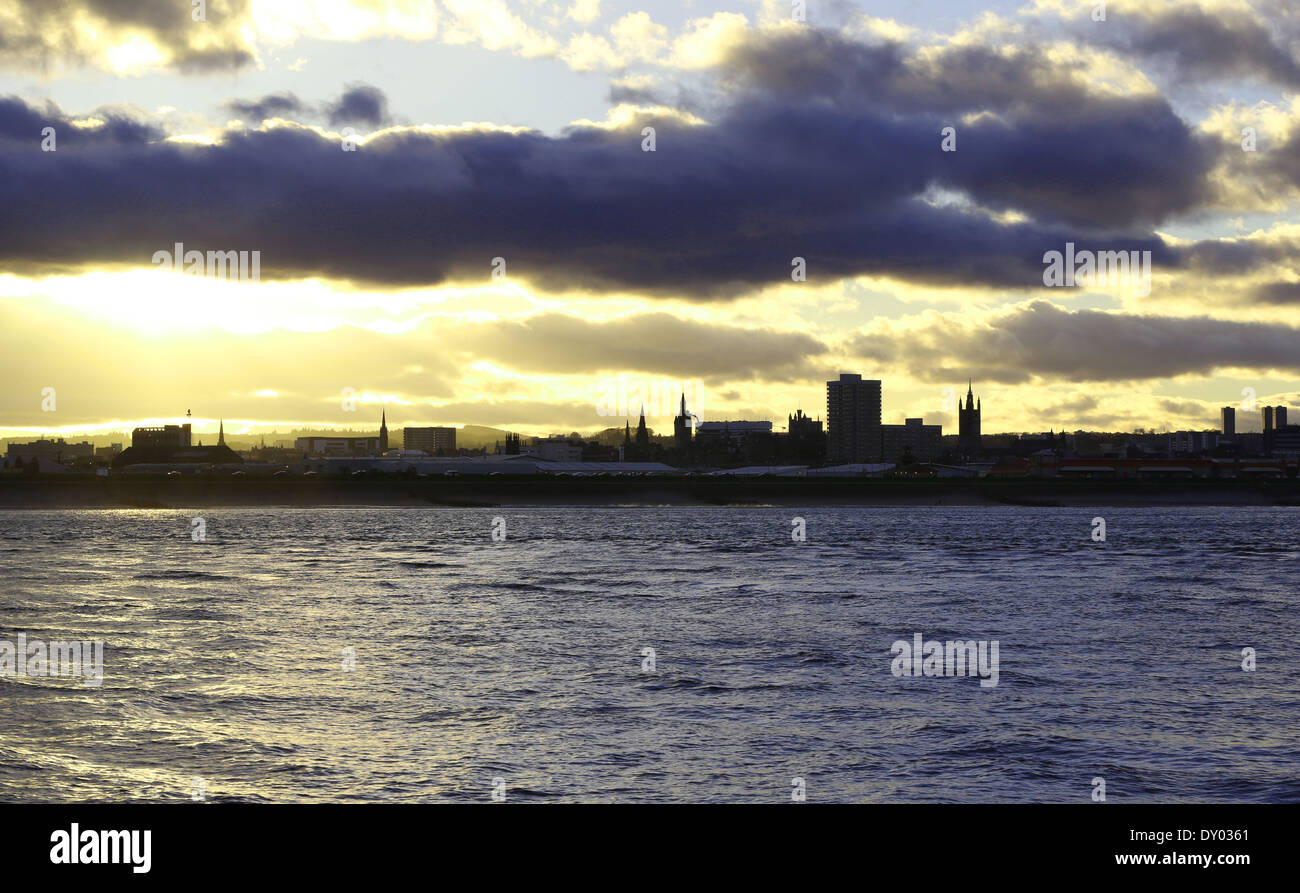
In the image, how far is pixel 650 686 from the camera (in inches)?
1139

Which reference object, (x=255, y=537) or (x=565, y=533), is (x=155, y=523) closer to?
(x=255, y=537)

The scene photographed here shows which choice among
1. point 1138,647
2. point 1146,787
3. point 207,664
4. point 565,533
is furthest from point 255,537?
point 1146,787

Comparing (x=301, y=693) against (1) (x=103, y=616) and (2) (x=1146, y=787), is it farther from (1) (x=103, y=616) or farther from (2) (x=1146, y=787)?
(1) (x=103, y=616)

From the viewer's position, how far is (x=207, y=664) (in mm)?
32562

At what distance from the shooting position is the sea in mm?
19797

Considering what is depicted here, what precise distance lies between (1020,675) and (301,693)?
65.7 feet

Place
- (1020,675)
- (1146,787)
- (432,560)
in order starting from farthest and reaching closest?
1. (432,560)
2. (1020,675)
3. (1146,787)

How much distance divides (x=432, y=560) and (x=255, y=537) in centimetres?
3943

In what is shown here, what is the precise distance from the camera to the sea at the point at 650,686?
19797mm

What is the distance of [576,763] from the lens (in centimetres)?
2077
